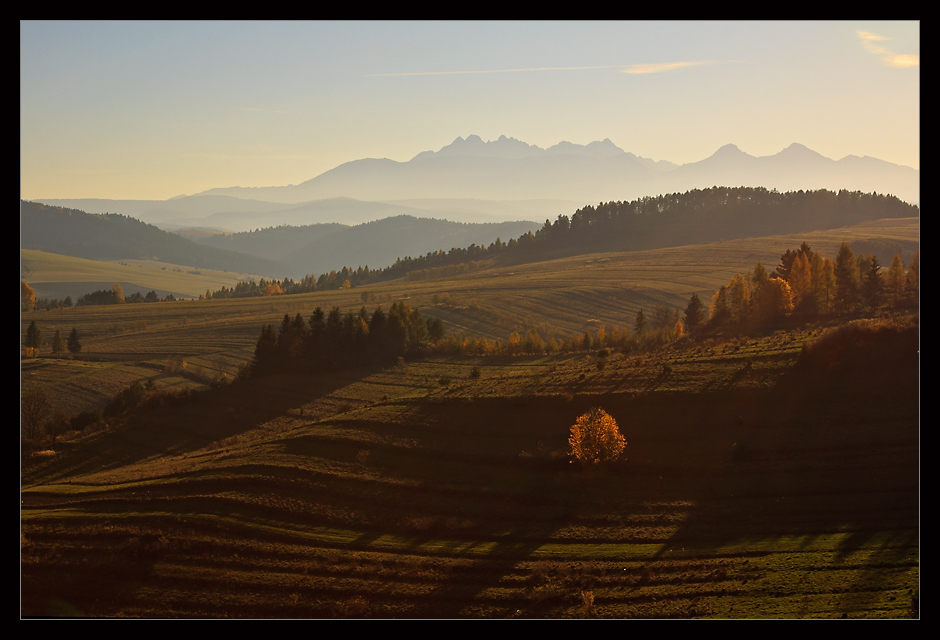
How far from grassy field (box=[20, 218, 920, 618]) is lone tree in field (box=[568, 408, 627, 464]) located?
1.24 m

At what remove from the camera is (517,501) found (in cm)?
4975

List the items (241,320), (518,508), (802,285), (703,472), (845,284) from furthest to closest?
(241,320) < (802,285) < (845,284) < (703,472) < (518,508)

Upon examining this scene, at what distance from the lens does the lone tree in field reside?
54375mm

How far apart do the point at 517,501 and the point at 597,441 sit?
9.88m

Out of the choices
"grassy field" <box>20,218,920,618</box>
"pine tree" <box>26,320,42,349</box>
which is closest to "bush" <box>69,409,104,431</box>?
"grassy field" <box>20,218,920,618</box>

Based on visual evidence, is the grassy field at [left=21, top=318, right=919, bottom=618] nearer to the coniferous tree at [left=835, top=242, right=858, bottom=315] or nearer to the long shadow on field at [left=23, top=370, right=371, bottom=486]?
the long shadow on field at [left=23, top=370, right=371, bottom=486]

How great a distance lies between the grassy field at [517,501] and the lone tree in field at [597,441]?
1.24 metres

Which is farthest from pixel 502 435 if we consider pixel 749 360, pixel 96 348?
pixel 96 348

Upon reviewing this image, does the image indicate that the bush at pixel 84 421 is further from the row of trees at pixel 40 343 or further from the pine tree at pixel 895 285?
the pine tree at pixel 895 285

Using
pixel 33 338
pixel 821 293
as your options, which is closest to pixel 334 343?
pixel 33 338

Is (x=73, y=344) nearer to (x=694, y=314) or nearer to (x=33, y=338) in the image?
(x=33, y=338)

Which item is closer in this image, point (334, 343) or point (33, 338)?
point (334, 343)

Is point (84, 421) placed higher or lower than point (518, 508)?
lower

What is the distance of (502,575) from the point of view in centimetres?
3872
